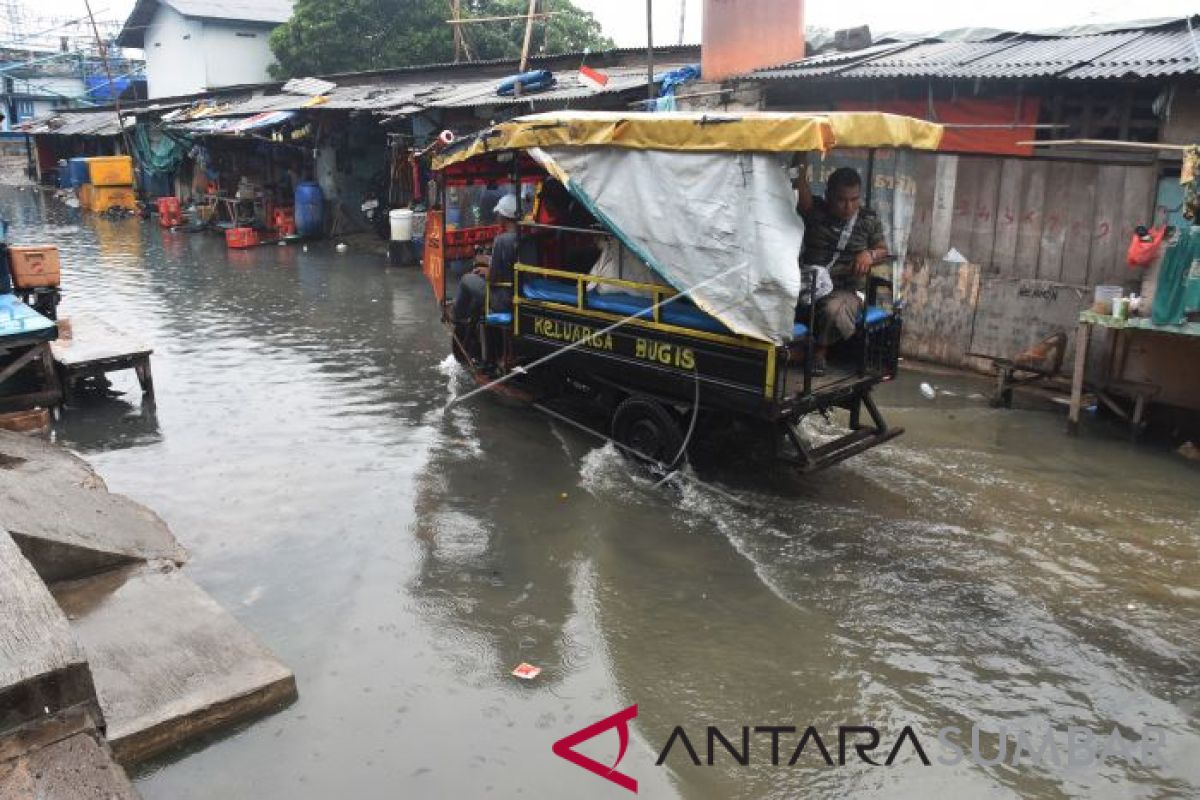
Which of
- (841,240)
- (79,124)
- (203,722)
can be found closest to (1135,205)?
(841,240)

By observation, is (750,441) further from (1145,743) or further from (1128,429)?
(1145,743)

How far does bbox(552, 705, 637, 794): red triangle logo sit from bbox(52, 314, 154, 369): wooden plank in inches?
276

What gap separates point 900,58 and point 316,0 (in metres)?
23.9

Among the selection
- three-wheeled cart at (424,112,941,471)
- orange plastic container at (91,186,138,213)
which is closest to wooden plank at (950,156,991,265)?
three-wheeled cart at (424,112,941,471)

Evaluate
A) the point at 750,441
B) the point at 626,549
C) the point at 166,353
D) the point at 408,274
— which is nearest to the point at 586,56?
the point at 408,274

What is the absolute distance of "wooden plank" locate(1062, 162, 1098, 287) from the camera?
9414mm

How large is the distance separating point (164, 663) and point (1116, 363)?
8.74 metres

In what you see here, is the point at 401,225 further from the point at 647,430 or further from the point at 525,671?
the point at 525,671

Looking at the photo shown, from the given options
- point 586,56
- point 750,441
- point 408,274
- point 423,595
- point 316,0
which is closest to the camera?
point 423,595

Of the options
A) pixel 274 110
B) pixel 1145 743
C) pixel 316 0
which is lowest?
pixel 1145 743

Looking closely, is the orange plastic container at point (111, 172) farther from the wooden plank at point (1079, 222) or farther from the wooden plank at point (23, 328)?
the wooden plank at point (1079, 222)

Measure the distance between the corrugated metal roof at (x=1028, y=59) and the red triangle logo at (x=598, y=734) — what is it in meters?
7.54

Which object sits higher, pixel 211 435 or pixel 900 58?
pixel 900 58

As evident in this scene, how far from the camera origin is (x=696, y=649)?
16.9ft
